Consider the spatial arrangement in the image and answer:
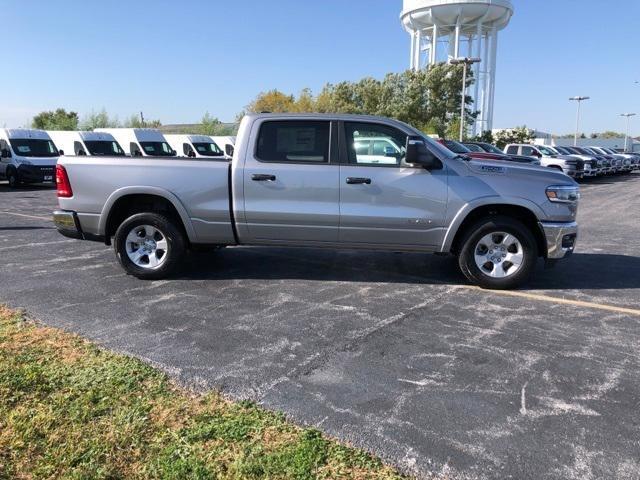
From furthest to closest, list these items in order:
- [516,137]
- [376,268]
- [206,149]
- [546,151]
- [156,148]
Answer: [516,137], [206,149], [546,151], [156,148], [376,268]

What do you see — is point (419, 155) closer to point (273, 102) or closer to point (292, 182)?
point (292, 182)

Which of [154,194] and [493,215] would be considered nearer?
[493,215]

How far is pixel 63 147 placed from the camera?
1004 inches

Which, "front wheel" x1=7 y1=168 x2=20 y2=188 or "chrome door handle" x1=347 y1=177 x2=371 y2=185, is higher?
"chrome door handle" x1=347 y1=177 x2=371 y2=185

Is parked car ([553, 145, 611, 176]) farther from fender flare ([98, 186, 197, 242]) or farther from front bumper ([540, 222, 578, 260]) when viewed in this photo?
fender flare ([98, 186, 197, 242])

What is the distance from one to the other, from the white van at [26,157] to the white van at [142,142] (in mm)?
3973

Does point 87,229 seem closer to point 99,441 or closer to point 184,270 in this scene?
point 184,270

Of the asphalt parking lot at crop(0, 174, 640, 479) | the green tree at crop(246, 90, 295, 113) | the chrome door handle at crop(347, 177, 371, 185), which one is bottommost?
the asphalt parking lot at crop(0, 174, 640, 479)

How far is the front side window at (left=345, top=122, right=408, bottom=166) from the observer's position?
6.04 metres

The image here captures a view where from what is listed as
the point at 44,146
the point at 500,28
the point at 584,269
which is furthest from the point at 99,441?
the point at 500,28

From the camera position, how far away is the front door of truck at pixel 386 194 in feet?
19.5

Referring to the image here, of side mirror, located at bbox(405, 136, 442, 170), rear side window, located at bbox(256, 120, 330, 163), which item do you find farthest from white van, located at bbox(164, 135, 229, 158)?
side mirror, located at bbox(405, 136, 442, 170)

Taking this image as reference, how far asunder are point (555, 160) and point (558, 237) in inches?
801

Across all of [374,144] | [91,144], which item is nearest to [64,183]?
[374,144]
